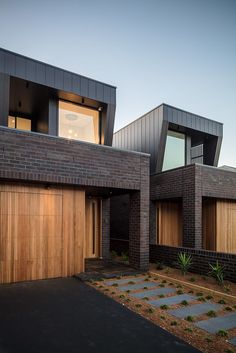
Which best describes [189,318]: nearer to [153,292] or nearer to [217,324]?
[217,324]

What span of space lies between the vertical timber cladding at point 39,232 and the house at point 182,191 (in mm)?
4093

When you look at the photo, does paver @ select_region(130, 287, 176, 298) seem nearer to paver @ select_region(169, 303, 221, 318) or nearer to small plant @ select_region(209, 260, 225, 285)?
paver @ select_region(169, 303, 221, 318)

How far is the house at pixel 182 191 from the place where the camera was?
10812mm

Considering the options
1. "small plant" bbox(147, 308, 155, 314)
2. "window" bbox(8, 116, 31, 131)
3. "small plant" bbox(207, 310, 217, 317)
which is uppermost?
"window" bbox(8, 116, 31, 131)

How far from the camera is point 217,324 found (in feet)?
15.3

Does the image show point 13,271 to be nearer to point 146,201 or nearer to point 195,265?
point 146,201

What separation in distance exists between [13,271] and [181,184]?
7.72 m

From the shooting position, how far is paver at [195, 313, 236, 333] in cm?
448

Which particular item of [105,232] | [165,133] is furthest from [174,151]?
[105,232]

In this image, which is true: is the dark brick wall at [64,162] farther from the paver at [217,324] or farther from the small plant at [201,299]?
the paver at [217,324]

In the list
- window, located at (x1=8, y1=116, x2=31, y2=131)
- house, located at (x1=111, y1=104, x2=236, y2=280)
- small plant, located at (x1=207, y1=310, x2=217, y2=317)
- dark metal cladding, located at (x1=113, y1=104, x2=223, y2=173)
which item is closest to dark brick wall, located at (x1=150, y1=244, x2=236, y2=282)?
house, located at (x1=111, y1=104, x2=236, y2=280)

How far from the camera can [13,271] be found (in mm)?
7086

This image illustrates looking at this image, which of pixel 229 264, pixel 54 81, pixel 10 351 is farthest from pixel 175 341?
pixel 54 81

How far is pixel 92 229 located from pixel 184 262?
4.64 m
